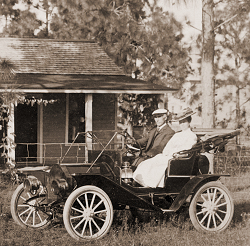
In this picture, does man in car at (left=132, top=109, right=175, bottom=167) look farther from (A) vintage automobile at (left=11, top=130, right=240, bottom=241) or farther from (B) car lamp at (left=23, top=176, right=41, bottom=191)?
(B) car lamp at (left=23, top=176, right=41, bottom=191)

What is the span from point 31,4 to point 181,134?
69.0ft

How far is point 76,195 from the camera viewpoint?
6387 mm

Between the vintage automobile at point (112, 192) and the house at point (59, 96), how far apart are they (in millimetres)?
8478

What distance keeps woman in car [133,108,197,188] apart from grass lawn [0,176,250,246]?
67cm

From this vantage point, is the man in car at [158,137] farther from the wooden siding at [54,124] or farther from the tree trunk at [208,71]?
the wooden siding at [54,124]

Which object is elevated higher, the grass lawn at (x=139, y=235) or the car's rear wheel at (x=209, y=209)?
the car's rear wheel at (x=209, y=209)

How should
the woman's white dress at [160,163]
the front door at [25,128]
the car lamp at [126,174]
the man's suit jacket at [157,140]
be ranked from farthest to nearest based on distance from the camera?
the front door at [25,128]
the man's suit jacket at [157,140]
the car lamp at [126,174]
the woman's white dress at [160,163]

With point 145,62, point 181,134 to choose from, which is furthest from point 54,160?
point 181,134

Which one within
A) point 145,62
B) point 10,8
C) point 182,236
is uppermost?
point 10,8

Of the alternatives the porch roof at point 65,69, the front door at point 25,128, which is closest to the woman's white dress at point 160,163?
the porch roof at point 65,69

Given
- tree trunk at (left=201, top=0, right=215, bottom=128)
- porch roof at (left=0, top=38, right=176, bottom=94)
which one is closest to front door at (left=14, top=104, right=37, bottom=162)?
porch roof at (left=0, top=38, right=176, bottom=94)

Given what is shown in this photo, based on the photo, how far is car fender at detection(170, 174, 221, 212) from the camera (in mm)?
6930

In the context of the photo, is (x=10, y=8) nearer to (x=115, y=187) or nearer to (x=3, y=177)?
(x=3, y=177)

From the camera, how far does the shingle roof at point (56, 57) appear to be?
17578mm
